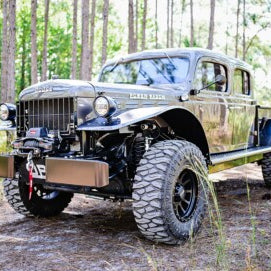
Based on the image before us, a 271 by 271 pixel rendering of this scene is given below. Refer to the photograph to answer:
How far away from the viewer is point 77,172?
3293 millimetres

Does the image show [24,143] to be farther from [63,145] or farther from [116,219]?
[116,219]

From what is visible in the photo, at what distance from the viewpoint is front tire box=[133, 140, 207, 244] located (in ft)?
11.2

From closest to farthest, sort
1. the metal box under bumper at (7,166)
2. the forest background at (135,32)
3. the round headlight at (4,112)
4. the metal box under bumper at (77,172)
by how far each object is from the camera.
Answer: the metal box under bumper at (77,172) → the metal box under bumper at (7,166) → the round headlight at (4,112) → the forest background at (135,32)

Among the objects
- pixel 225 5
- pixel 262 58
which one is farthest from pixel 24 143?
pixel 262 58

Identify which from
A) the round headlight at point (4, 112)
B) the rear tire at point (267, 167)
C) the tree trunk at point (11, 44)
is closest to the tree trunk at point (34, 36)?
the tree trunk at point (11, 44)

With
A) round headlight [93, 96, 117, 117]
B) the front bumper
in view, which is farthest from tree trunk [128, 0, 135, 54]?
the front bumper

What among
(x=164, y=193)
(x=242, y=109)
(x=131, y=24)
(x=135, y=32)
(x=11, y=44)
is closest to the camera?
(x=164, y=193)

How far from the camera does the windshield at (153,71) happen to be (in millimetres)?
4832

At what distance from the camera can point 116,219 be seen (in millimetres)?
4742

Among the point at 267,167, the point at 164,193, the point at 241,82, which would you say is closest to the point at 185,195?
the point at 164,193

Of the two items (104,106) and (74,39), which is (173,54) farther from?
(74,39)

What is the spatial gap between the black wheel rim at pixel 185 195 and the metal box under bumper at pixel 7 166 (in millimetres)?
1551

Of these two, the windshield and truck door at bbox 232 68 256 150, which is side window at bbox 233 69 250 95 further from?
the windshield

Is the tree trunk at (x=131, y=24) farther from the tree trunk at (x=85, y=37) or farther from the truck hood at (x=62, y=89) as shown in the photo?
the truck hood at (x=62, y=89)
